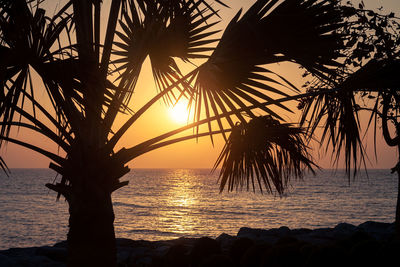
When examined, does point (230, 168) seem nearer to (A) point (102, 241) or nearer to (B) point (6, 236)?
(A) point (102, 241)

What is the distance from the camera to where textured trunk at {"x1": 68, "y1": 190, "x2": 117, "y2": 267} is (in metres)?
5.37

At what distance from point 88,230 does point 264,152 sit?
3.06 metres

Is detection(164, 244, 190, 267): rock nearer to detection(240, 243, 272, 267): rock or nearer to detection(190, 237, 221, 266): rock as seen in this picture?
detection(190, 237, 221, 266): rock

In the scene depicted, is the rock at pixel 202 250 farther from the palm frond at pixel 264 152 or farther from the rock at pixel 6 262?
the rock at pixel 6 262

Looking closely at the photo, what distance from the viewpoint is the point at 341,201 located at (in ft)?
199

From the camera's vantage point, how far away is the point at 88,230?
211 inches

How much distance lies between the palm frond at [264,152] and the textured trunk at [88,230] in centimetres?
212

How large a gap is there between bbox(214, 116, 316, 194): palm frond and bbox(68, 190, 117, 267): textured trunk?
6.96ft

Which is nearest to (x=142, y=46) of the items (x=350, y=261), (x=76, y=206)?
(x=76, y=206)

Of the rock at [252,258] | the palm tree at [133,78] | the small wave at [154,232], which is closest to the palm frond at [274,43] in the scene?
the palm tree at [133,78]

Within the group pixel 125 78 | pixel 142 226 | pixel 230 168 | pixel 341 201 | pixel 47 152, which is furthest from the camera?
pixel 341 201

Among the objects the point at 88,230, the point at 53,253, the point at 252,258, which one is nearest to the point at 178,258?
the point at 252,258

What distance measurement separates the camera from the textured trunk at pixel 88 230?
5367 mm

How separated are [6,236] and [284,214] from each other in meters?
27.5
